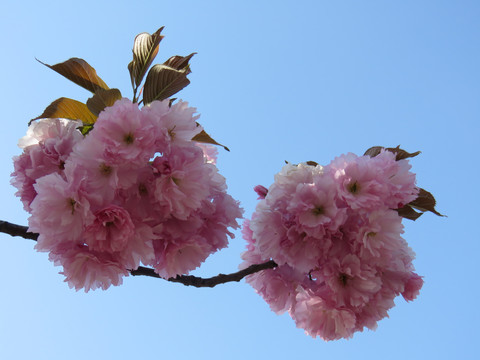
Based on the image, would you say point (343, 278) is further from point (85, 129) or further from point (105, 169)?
point (85, 129)

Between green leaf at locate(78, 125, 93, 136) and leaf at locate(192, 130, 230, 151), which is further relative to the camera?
leaf at locate(192, 130, 230, 151)

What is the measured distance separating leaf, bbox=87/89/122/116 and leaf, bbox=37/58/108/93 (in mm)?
220

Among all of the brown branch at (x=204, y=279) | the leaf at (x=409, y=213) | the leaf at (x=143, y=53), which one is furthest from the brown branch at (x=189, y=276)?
the leaf at (x=143, y=53)

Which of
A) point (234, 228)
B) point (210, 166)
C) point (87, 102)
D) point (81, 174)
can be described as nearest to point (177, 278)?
point (234, 228)

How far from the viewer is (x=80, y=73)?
Result: 6.60ft

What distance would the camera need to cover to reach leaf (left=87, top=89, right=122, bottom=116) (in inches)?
71.9

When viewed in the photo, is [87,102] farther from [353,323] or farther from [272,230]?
[353,323]

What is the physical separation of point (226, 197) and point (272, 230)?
22cm

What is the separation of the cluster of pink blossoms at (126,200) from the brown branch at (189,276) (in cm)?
11

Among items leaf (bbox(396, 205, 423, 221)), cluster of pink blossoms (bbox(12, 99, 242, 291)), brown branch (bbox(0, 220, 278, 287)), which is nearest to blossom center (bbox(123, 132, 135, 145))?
cluster of pink blossoms (bbox(12, 99, 242, 291))

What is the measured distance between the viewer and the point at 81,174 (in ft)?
5.07

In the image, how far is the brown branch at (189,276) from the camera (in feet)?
5.60

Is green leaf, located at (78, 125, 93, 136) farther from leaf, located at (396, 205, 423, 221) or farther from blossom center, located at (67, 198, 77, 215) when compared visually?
leaf, located at (396, 205, 423, 221)

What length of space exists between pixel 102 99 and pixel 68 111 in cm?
21
